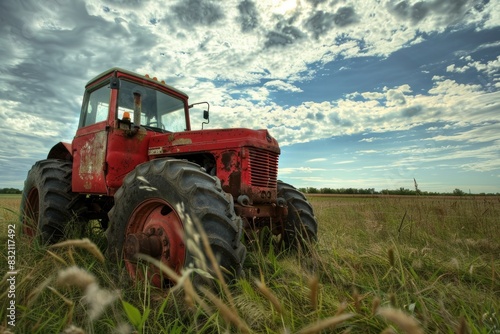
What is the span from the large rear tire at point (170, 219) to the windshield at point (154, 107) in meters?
1.69

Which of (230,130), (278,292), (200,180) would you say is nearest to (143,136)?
(230,130)

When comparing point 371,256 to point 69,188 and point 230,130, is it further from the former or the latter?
point 69,188

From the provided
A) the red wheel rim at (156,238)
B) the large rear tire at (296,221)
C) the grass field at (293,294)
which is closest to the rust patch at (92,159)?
the grass field at (293,294)

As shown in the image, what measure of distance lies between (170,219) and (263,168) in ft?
4.54

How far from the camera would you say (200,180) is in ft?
8.87

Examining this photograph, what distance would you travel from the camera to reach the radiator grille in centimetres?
368

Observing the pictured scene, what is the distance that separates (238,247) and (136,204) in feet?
3.59

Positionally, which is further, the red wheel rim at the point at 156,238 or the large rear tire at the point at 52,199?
the large rear tire at the point at 52,199

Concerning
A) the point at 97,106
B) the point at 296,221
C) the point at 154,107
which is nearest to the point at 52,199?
the point at 97,106

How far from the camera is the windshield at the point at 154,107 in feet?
14.6

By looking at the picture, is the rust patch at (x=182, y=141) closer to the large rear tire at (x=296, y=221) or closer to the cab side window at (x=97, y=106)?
the cab side window at (x=97, y=106)

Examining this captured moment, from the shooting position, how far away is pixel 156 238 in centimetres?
273

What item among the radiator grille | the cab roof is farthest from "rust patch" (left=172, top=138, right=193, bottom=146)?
the cab roof

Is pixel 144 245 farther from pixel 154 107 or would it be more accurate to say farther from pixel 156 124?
pixel 154 107
